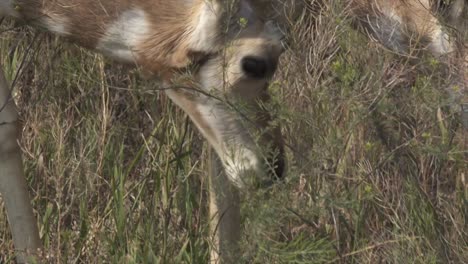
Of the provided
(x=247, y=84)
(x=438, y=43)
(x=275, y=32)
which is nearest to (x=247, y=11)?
(x=275, y=32)

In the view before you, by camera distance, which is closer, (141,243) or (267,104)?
(267,104)

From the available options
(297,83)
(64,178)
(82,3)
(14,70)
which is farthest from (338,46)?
(14,70)

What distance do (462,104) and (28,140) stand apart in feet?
6.37

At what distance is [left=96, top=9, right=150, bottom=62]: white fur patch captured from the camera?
4090 millimetres

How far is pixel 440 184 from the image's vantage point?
14.8ft

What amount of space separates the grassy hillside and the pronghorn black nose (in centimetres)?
12

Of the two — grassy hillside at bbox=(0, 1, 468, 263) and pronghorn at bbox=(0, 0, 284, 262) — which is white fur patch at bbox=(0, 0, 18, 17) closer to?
pronghorn at bbox=(0, 0, 284, 262)

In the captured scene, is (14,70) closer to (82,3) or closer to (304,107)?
(82,3)

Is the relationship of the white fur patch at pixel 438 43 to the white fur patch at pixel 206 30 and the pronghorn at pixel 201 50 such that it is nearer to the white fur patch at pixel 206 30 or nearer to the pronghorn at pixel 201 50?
the pronghorn at pixel 201 50

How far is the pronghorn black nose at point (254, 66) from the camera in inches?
155

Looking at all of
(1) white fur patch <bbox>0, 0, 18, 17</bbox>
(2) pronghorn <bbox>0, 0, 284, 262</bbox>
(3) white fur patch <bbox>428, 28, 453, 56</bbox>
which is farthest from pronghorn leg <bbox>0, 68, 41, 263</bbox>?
(3) white fur patch <bbox>428, 28, 453, 56</bbox>

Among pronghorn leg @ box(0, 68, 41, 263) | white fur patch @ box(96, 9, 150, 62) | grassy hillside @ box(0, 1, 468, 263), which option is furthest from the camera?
pronghorn leg @ box(0, 68, 41, 263)

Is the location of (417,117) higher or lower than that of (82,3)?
lower

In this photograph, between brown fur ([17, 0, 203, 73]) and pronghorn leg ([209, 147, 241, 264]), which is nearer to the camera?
brown fur ([17, 0, 203, 73])
